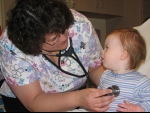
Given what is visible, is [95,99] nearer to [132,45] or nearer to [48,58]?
[132,45]

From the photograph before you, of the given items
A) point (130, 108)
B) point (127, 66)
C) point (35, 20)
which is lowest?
point (130, 108)

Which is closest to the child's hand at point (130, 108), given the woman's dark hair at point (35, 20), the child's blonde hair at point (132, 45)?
the child's blonde hair at point (132, 45)

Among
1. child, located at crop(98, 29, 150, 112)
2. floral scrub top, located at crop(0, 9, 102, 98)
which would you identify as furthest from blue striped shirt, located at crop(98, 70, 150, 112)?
→ floral scrub top, located at crop(0, 9, 102, 98)

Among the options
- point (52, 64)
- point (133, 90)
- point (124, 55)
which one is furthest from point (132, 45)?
point (52, 64)

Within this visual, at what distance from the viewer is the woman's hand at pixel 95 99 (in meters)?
0.82

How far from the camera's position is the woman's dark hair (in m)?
0.88

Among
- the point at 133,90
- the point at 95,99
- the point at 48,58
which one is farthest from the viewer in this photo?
the point at 48,58

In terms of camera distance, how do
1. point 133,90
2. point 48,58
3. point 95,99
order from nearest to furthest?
point 95,99
point 133,90
point 48,58

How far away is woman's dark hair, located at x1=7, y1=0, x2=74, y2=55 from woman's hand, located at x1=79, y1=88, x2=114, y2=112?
10.7 inches

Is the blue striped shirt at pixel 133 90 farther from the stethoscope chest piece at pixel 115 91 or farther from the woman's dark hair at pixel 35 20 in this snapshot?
the woman's dark hair at pixel 35 20

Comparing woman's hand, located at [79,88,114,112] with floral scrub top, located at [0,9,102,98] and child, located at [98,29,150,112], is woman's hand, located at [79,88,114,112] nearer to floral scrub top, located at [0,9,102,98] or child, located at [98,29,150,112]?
child, located at [98,29,150,112]

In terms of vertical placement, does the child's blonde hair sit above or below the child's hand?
above

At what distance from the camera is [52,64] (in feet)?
3.72

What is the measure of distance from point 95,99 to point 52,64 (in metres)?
0.37
